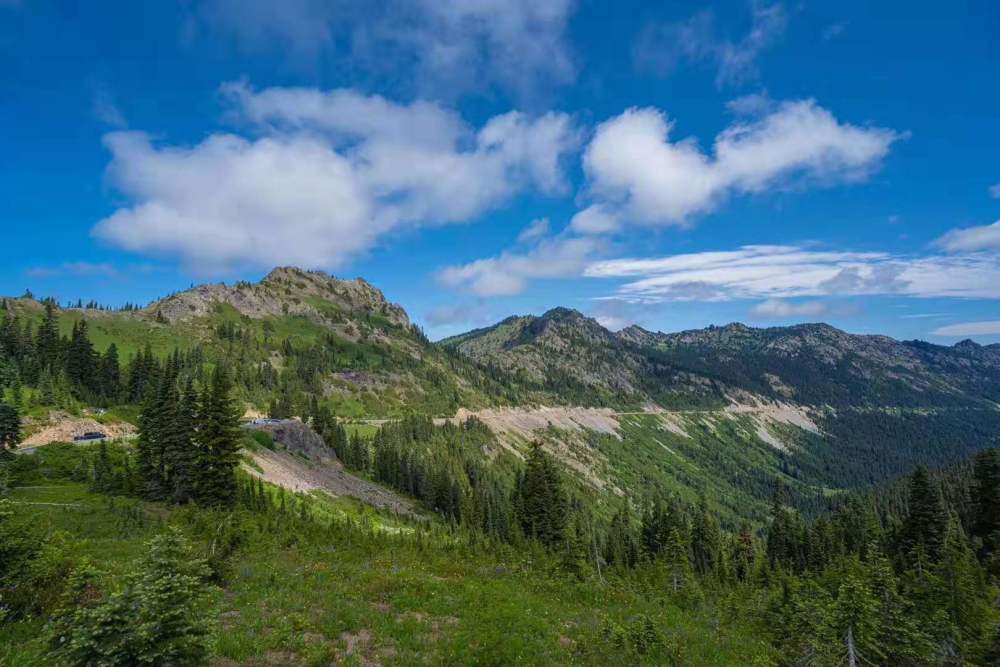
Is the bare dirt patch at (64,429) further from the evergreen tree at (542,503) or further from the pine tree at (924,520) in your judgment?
the pine tree at (924,520)

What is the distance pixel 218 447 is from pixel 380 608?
113 ft

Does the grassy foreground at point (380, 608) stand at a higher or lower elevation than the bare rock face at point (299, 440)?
lower

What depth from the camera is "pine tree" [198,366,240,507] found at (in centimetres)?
4825

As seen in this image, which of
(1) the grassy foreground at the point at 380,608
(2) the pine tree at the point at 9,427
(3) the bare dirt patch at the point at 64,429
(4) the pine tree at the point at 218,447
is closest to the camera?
(1) the grassy foreground at the point at 380,608

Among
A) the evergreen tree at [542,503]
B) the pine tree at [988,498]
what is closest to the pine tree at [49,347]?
the evergreen tree at [542,503]

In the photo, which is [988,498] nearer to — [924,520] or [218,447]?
[924,520]

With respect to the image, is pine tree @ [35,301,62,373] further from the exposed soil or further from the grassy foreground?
the grassy foreground

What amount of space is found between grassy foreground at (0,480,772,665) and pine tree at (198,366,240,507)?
243 inches

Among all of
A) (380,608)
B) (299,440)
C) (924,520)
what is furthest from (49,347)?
(924,520)

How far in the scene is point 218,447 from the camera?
1921 inches

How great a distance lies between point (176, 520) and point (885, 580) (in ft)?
176

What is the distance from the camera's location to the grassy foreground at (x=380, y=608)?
18062 mm

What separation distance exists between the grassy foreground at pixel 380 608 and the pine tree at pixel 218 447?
20.3 ft

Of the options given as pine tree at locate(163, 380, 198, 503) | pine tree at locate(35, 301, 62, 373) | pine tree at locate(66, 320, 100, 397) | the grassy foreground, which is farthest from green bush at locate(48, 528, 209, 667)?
pine tree at locate(35, 301, 62, 373)
